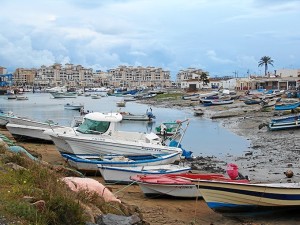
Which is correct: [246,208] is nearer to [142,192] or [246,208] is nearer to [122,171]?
[142,192]

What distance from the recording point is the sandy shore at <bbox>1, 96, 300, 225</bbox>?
485 inches

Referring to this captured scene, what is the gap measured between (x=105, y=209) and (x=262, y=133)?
94.9ft

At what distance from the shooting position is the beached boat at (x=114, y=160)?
16969 millimetres

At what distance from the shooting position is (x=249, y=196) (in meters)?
12.1

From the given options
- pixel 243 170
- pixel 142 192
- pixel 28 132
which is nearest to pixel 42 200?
pixel 142 192

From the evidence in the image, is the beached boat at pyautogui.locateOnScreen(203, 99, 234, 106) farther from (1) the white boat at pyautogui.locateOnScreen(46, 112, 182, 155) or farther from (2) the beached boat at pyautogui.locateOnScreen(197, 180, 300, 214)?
(2) the beached boat at pyautogui.locateOnScreen(197, 180, 300, 214)

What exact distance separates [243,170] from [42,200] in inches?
562

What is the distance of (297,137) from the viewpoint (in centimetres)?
3219

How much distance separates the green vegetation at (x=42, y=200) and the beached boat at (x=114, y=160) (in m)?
6.72

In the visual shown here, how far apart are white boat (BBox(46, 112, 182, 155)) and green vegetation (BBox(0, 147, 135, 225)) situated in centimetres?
881

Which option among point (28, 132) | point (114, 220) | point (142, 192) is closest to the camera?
point (114, 220)

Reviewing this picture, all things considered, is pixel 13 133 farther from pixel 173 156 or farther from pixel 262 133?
pixel 262 133

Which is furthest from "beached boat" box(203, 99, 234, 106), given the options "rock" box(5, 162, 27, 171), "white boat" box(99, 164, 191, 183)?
"rock" box(5, 162, 27, 171)

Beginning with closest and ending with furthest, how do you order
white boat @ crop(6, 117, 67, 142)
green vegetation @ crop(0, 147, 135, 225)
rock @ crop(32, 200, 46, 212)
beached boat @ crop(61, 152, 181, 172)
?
1. green vegetation @ crop(0, 147, 135, 225)
2. rock @ crop(32, 200, 46, 212)
3. beached boat @ crop(61, 152, 181, 172)
4. white boat @ crop(6, 117, 67, 142)
